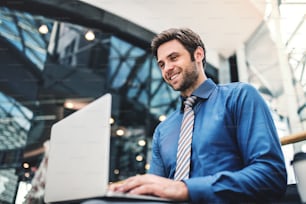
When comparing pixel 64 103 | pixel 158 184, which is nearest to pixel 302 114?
pixel 158 184

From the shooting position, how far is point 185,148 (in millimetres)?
622

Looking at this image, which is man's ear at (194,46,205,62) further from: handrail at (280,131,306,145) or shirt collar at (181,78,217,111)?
handrail at (280,131,306,145)

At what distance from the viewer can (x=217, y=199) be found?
460mm

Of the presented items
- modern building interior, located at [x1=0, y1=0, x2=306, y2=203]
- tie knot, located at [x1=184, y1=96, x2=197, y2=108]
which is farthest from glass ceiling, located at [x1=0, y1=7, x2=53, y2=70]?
tie knot, located at [x1=184, y1=96, x2=197, y2=108]

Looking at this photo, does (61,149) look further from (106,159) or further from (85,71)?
(85,71)

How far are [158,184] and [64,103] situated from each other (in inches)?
191

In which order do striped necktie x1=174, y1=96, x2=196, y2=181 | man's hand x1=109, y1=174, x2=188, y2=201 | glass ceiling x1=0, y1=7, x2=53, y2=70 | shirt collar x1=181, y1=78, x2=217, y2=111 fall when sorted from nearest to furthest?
man's hand x1=109, y1=174, x2=188, y2=201
striped necktie x1=174, y1=96, x2=196, y2=181
shirt collar x1=181, y1=78, x2=217, y2=111
glass ceiling x1=0, y1=7, x2=53, y2=70

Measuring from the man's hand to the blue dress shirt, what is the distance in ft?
0.07

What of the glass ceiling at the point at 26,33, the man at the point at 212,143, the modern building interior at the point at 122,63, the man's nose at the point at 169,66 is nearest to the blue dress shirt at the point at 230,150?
the man at the point at 212,143

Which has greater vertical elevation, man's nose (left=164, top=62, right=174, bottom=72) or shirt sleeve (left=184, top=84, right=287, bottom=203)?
man's nose (left=164, top=62, right=174, bottom=72)

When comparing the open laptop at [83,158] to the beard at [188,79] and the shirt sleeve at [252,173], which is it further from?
the beard at [188,79]

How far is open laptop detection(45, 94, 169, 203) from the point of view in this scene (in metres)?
0.42

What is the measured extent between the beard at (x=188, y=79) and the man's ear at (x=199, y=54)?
0.04 m

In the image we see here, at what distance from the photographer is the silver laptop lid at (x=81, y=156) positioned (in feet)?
1.42
